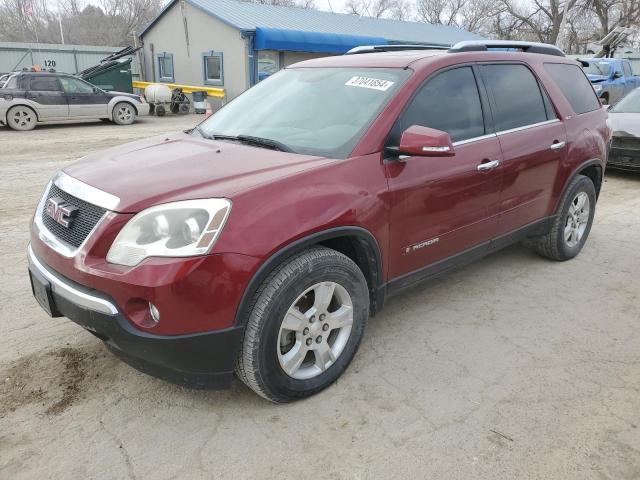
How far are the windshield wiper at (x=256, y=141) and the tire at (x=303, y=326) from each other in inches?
27.9

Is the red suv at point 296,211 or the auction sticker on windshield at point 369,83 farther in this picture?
the auction sticker on windshield at point 369,83

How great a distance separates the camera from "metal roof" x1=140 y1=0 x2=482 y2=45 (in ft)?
66.9

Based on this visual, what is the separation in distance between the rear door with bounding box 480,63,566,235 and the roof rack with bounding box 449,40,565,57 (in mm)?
170

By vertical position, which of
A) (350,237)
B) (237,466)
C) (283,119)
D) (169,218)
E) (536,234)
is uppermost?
(283,119)

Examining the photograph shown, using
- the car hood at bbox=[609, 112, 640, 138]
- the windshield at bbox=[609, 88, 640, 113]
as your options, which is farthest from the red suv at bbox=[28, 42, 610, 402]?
the windshield at bbox=[609, 88, 640, 113]

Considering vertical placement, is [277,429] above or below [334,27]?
below

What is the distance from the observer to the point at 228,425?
262 centimetres

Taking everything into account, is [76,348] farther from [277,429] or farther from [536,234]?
[536,234]

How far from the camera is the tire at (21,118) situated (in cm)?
1386

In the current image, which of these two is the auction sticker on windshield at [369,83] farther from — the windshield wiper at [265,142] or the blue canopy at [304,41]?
the blue canopy at [304,41]

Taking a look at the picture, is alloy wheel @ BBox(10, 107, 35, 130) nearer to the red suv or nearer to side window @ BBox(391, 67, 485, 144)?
the red suv

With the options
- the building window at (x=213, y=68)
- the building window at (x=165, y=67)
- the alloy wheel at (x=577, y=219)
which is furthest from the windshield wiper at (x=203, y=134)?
the building window at (x=165, y=67)

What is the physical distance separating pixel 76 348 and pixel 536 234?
360cm

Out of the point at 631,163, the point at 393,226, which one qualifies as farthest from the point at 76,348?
the point at 631,163
